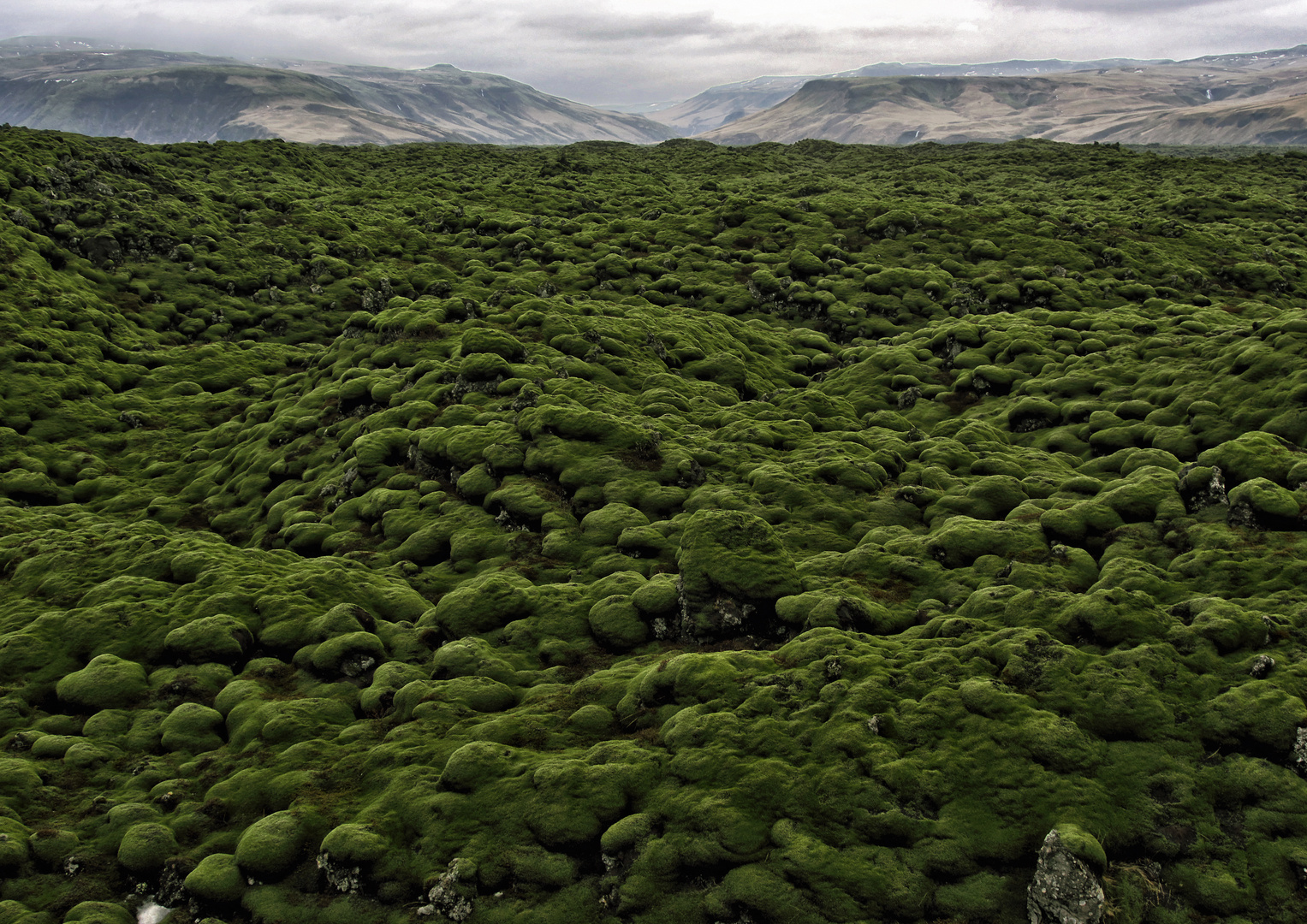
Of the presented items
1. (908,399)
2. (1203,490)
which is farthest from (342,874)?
(908,399)

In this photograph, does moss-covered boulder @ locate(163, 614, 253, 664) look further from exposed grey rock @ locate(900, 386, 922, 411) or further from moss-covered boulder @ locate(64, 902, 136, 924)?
exposed grey rock @ locate(900, 386, 922, 411)

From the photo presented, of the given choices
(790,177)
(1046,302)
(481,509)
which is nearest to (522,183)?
(790,177)

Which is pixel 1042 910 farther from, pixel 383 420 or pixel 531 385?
pixel 383 420

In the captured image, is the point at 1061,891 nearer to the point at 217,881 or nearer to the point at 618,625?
the point at 618,625

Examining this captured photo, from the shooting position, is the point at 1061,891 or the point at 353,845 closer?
the point at 1061,891

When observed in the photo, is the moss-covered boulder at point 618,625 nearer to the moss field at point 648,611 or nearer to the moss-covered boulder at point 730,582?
the moss field at point 648,611

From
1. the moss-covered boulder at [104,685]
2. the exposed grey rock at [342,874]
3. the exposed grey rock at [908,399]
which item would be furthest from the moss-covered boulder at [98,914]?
the exposed grey rock at [908,399]

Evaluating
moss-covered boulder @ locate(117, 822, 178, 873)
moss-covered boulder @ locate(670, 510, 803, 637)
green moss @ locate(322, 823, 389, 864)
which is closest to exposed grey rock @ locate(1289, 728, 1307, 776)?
moss-covered boulder @ locate(670, 510, 803, 637)
